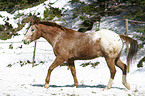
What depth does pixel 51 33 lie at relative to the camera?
766 cm

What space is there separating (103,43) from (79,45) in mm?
766

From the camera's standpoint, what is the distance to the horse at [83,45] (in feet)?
22.9

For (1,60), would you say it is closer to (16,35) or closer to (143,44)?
(16,35)

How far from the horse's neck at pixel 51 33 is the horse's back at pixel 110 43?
136cm

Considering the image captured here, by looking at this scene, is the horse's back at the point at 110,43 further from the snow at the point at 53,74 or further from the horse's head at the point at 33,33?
the horse's head at the point at 33,33

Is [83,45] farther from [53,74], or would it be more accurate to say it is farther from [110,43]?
[53,74]

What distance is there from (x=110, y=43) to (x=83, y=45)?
0.84 metres

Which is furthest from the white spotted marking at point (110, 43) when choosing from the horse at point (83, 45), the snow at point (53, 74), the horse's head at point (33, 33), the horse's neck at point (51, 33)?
the horse's head at point (33, 33)

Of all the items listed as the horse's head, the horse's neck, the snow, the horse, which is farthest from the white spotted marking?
the horse's head

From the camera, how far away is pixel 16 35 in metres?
18.8

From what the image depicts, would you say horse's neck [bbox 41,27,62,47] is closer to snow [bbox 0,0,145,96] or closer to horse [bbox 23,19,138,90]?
horse [bbox 23,19,138,90]

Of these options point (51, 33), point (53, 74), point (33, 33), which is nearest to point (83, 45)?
point (51, 33)

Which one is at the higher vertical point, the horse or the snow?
the horse

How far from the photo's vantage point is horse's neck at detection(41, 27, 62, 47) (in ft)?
24.9
